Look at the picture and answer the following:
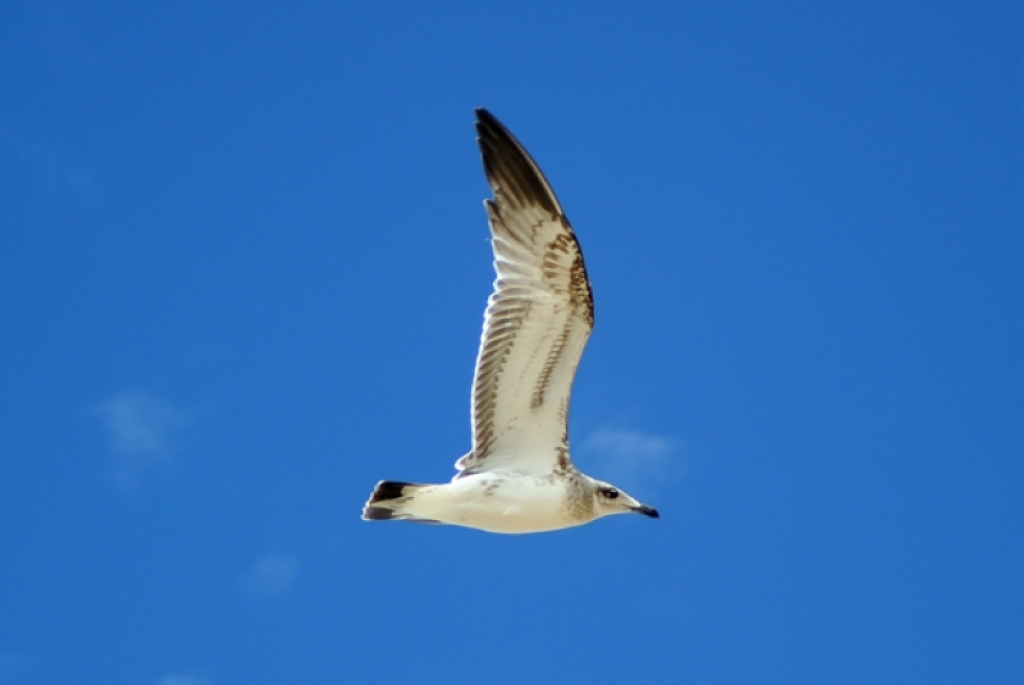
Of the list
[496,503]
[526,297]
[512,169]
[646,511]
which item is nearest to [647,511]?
[646,511]

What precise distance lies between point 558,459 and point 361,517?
1438mm

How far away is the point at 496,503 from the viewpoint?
11.6m

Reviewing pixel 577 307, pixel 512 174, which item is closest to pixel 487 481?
pixel 577 307

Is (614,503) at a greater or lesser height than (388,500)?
greater

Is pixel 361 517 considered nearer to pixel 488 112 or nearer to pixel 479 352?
pixel 479 352

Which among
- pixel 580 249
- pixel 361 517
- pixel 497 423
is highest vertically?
pixel 580 249

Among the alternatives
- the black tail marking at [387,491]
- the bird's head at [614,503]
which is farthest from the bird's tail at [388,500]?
the bird's head at [614,503]

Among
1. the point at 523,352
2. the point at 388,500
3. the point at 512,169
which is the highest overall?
the point at 512,169

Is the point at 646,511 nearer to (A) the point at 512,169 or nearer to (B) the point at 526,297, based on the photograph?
(B) the point at 526,297

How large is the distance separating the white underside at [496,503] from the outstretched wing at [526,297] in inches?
6.1

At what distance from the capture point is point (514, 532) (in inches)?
468

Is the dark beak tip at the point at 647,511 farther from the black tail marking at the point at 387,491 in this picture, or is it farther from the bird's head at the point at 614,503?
the black tail marking at the point at 387,491

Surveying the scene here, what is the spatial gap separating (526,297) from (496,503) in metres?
1.39

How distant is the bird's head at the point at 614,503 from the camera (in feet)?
39.5
